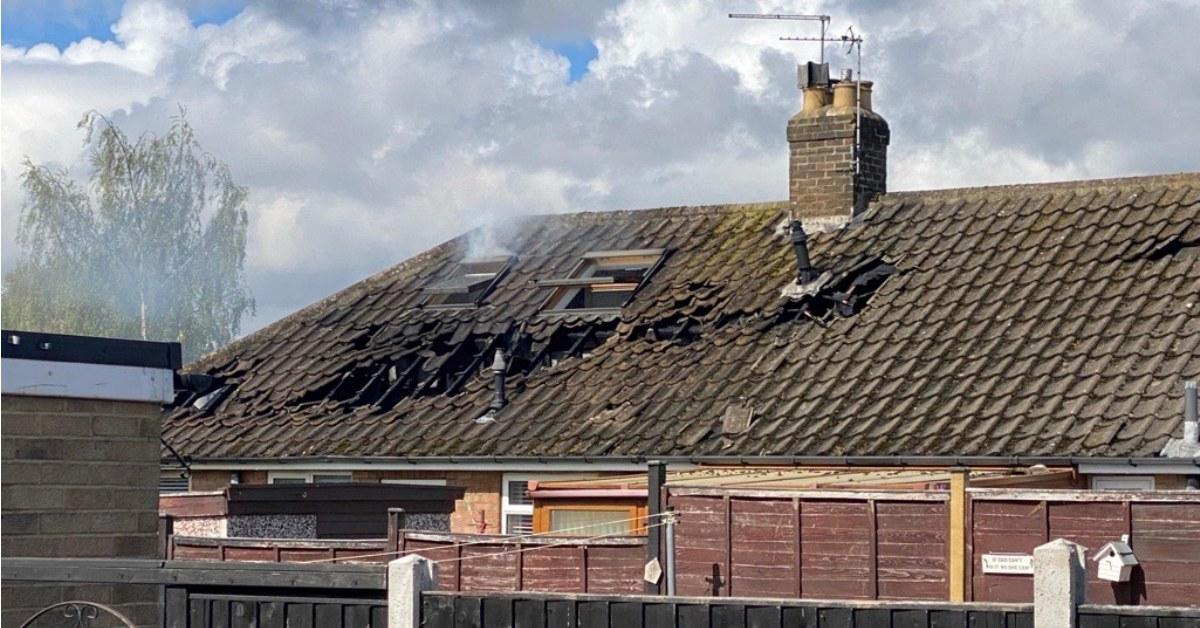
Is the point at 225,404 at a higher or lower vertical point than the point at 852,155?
lower

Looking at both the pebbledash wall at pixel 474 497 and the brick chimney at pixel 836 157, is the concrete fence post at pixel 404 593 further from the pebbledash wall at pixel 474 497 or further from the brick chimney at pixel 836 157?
the brick chimney at pixel 836 157

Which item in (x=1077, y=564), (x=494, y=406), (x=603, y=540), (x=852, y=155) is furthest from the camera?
(x=852, y=155)

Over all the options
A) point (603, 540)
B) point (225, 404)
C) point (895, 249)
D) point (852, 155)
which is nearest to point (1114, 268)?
point (895, 249)

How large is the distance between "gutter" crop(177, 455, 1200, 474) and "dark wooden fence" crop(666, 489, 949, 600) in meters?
4.21

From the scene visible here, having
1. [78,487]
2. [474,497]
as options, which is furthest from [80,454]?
[474,497]

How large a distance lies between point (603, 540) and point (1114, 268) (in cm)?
852

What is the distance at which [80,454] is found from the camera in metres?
9.91

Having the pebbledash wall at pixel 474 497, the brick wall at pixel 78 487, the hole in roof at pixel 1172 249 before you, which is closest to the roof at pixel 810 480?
the pebbledash wall at pixel 474 497

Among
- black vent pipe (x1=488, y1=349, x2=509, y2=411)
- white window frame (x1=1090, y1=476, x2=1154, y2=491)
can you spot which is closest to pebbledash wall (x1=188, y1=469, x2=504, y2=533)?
black vent pipe (x1=488, y1=349, x2=509, y2=411)

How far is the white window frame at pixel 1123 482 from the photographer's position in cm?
1722

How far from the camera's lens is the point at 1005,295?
21141 millimetres

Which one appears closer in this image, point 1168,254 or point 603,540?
point 603,540

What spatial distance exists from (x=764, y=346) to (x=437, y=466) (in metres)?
3.88

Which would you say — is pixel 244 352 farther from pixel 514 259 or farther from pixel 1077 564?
pixel 1077 564
